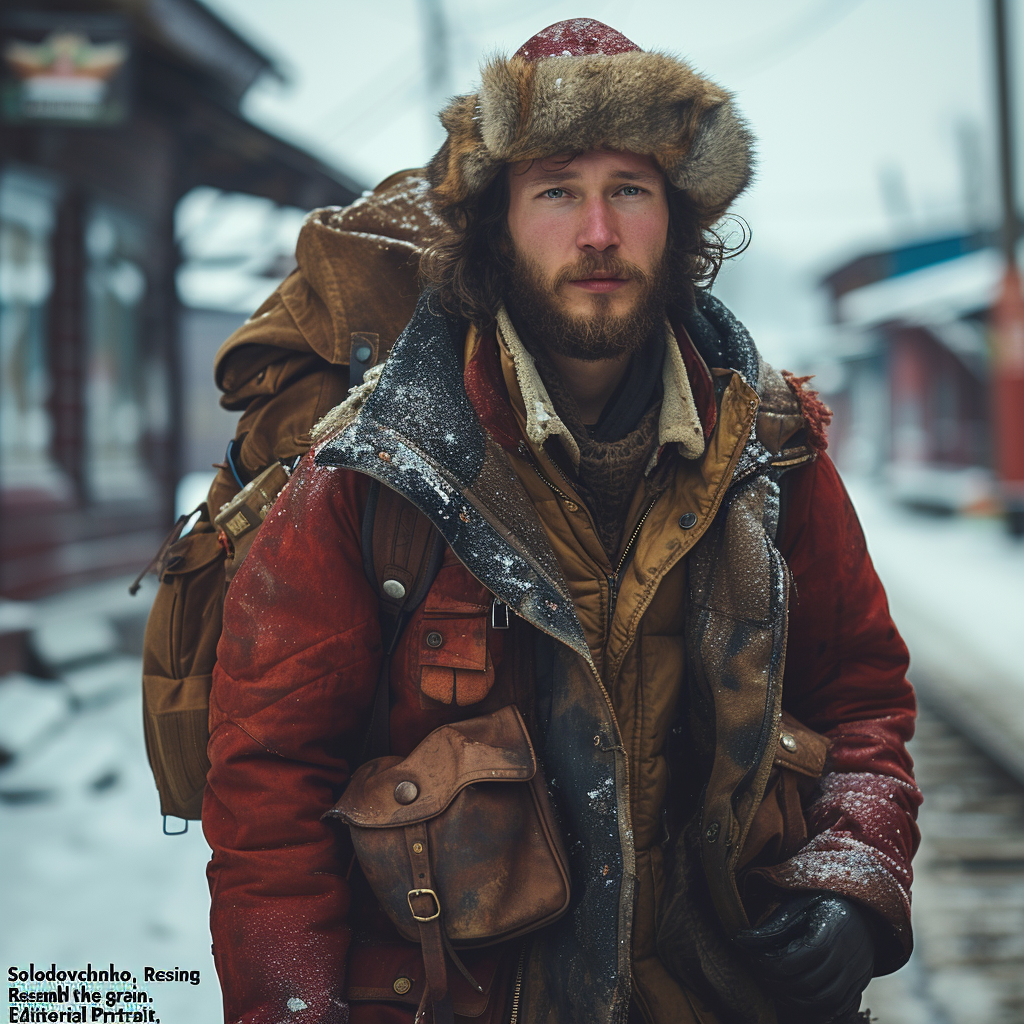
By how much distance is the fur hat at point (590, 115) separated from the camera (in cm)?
174

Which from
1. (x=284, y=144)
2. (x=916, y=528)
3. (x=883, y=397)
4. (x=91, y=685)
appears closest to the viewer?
(x=91, y=685)

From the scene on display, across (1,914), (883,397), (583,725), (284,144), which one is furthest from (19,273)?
(883,397)

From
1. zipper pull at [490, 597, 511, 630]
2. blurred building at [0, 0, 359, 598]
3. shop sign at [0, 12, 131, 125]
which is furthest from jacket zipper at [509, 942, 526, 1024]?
shop sign at [0, 12, 131, 125]

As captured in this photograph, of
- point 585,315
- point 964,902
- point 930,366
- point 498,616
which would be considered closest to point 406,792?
point 498,616

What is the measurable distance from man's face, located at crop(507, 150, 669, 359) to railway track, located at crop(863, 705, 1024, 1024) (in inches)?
107

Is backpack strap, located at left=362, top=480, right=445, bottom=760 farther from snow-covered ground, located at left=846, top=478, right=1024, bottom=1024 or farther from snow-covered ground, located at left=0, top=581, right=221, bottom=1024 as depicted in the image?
snow-covered ground, located at left=846, top=478, right=1024, bottom=1024

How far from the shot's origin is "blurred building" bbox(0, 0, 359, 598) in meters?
6.45

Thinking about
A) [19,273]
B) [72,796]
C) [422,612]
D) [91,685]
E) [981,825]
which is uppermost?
[19,273]

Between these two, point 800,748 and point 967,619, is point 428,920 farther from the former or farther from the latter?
point 967,619

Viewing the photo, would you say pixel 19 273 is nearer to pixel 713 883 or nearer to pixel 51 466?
pixel 51 466

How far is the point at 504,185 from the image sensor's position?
1.96 m

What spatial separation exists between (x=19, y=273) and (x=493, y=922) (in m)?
7.49

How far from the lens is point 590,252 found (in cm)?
180

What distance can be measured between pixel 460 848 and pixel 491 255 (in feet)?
3.96
